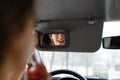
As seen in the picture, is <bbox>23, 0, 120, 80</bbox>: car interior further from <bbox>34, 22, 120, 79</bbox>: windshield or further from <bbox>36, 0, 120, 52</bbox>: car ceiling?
<bbox>34, 22, 120, 79</bbox>: windshield

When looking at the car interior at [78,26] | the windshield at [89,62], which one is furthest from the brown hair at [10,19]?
the windshield at [89,62]

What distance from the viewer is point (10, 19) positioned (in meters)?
0.45

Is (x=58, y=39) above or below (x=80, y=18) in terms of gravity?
below

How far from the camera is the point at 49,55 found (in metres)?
2.19

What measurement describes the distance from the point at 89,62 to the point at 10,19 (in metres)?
1.76

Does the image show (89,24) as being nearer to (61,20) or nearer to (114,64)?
(61,20)

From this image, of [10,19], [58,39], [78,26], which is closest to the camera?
[10,19]

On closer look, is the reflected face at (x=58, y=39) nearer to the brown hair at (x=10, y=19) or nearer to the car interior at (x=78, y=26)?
the car interior at (x=78, y=26)

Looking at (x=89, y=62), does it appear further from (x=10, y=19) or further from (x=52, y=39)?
(x=10, y=19)

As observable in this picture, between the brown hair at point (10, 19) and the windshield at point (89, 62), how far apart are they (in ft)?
5.25

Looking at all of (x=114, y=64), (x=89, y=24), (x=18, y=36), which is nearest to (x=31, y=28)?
(x=18, y=36)

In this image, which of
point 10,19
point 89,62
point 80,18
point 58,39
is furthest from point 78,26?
point 10,19

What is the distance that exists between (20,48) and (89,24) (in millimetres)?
1289

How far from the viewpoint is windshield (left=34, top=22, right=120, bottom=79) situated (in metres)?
2.11
